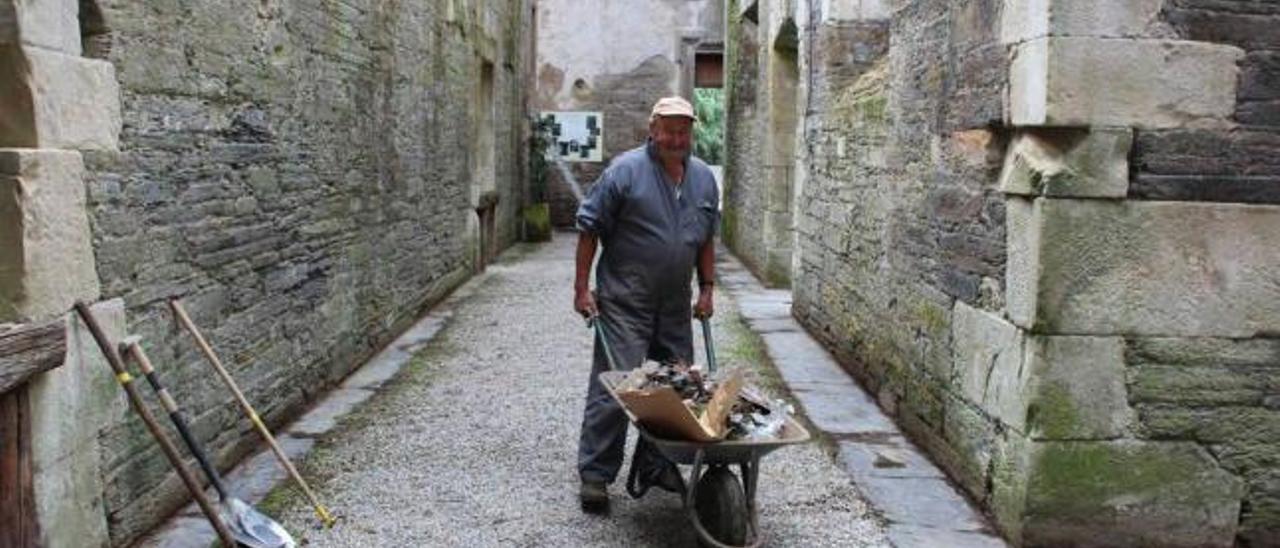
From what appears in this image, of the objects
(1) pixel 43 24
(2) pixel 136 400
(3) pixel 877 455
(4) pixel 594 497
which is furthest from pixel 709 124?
Result: (1) pixel 43 24

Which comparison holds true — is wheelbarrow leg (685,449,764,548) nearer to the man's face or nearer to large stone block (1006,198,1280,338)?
large stone block (1006,198,1280,338)

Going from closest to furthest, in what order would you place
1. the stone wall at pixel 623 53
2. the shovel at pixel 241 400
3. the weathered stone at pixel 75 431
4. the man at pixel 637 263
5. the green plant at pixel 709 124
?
the weathered stone at pixel 75 431
the shovel at pixel 241 400
the man at pixel 637 263
the stone wall at pixel 623 53
the green plant at pixel 709 124

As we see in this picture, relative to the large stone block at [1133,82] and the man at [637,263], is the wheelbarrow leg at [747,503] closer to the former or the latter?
the man at [637,263]

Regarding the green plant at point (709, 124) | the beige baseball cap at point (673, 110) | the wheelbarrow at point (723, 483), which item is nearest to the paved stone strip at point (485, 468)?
the wheelbarrow at point (723, 483)

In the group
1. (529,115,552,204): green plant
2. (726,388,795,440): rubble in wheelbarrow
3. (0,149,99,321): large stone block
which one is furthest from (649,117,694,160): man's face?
(529,115,552,204): green plant

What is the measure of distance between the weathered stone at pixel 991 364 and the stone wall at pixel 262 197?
3.09m

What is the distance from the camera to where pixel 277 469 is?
5.09 metres

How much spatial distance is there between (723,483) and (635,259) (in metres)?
1.02

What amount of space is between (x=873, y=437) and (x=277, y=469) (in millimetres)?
2802

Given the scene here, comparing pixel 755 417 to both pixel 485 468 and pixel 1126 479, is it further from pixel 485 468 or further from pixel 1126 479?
pixel 485 468

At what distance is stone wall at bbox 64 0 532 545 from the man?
1545 millimetres

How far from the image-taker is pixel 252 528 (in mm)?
4031

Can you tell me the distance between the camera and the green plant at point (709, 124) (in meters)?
19.8

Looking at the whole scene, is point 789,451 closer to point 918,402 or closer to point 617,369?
point 918,402
